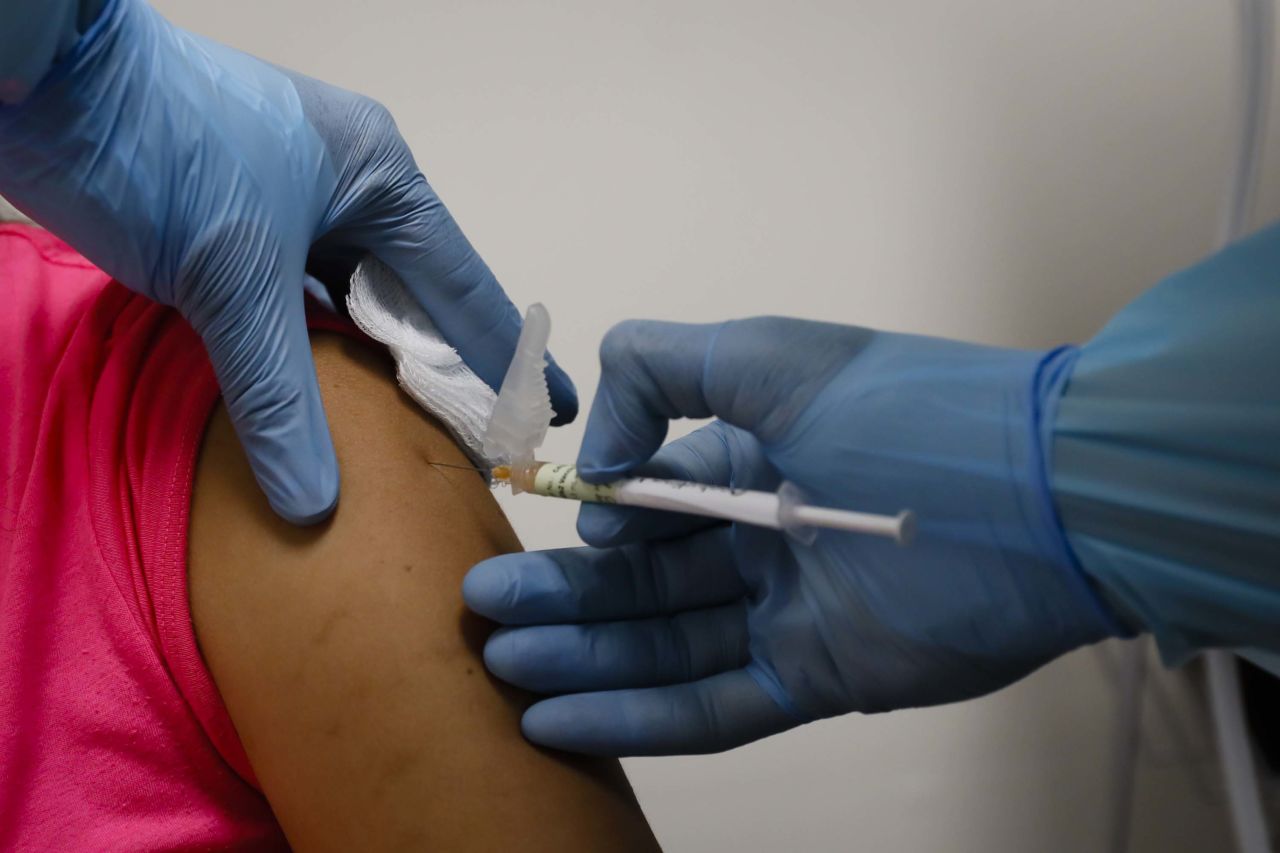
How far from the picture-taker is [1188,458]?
1.79 ft

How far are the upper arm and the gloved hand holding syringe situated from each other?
0.33 ft

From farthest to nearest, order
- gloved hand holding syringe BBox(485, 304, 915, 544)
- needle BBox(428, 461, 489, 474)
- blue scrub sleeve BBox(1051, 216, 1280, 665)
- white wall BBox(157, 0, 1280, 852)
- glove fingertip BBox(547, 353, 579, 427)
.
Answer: white wall BBox(157, 0, 1280, 852) → glove fingertip BBox(547, 353, 579, 427) → needle BBox(428, 461, 489, 474) → gloved hand holding syringe BBox(485, 304, 915, 544) → blue scrub sleeve BBox(1051, 216, 1280, 665)

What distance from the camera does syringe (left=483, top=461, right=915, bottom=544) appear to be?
573 mm

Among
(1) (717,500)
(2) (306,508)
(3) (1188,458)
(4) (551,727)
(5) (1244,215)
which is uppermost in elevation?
(5) (1244,215)

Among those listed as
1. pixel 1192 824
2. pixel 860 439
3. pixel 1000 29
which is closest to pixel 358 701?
pixel 860 439

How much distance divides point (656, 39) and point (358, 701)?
1.12 metres

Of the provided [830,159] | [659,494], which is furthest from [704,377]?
[830,159]

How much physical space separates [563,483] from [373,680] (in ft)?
0.67

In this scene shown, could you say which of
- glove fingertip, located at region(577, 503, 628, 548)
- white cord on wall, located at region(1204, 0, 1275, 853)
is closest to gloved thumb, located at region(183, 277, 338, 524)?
glove fingertip, located at region(577, 503, 628, 548)

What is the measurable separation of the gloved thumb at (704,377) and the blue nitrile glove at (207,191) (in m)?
0.24

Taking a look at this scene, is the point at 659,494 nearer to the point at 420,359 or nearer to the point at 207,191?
the point at 420,359

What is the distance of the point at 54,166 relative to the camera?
0.71m

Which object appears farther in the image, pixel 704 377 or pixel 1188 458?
pixel 704 377

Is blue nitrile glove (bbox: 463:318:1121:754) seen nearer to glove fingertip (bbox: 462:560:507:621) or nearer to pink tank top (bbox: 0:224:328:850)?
glove fingertip (bbox: 462:560:507:621)
